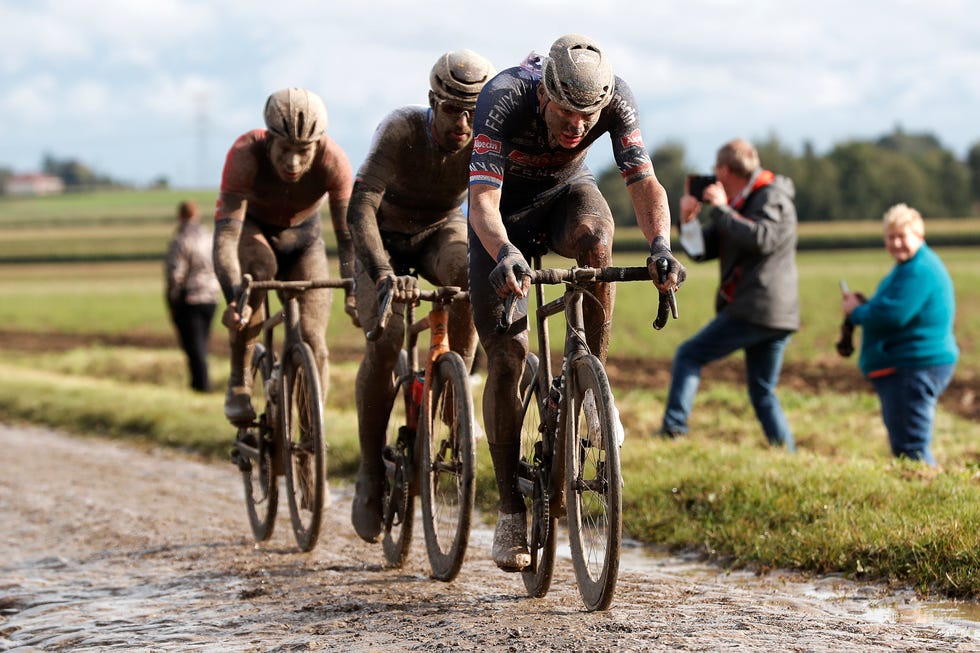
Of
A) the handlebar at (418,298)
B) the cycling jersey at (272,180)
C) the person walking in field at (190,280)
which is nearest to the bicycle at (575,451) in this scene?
the handlebar at (418,298)

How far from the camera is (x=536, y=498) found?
5934mm

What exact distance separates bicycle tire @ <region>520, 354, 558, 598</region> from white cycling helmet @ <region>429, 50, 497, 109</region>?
1.38 m

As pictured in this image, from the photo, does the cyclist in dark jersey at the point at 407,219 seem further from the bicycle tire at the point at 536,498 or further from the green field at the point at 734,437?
the green field at the point at 734,437

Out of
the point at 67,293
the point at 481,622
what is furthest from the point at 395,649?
the point at 67,293

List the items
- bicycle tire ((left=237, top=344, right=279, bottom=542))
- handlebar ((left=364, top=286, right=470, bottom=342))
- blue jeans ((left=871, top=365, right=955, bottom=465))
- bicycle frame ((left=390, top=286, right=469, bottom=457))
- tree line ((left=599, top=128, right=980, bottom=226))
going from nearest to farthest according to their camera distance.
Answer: handlebar ((left=364, top=286, right=470, bottom=342))
bicycle frame ((left=390, top=286, right=469, bottom=457))
bicycle tire ((left=237, top=344, right=279, bottom=542))
blue jeans ((left=871, top=365, right=955, bottom=465))
tree line ((left=599, top=128, right=980, bottom=226))

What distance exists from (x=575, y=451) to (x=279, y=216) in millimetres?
3717

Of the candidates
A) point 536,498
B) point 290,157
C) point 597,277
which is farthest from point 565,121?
point 290,157

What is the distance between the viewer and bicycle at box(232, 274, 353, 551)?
762 cm

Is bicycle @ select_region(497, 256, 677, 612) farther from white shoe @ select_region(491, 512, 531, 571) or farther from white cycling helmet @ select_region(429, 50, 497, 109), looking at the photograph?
white cycling helmet @ select_region(429, 50, 497, 109)

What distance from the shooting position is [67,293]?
47.1 m

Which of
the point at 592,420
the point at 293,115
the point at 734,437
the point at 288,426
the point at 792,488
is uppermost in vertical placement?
the point at 293,115

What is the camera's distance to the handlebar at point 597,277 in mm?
5301

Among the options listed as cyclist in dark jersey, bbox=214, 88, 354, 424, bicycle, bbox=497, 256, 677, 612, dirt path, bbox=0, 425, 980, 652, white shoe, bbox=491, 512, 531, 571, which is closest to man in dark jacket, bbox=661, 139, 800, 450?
dirt path, bbox=0, 425, 980, 652

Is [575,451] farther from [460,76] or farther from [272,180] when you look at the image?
[272,180]
